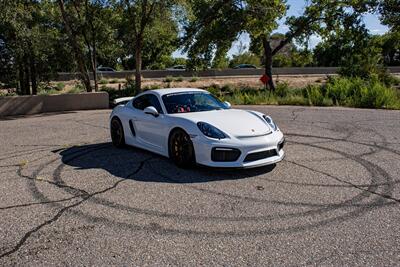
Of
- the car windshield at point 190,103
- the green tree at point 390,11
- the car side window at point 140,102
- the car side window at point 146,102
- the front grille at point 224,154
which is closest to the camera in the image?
the front grille at point 224,154

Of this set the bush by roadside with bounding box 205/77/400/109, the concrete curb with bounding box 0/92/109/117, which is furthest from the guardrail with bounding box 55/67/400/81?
the concrete curb with bounding box 0/92/109/117

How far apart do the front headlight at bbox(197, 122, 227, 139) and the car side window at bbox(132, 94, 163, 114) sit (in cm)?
120

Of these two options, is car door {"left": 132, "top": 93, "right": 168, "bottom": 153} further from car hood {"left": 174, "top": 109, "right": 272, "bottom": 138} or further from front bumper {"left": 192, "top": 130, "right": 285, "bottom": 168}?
front bumper {"left": 192, "top": 130, "right": 285, "bottom": 168}

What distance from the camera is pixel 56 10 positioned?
24.0 metres

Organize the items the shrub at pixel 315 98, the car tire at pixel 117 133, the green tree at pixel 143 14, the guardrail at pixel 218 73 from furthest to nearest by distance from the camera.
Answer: the guardrail at pixel 218 73 < the green tree at pixel 143 14 < the shrub at pixel 315 98 < the car tire at pixel 117 133

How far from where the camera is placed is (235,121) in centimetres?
679

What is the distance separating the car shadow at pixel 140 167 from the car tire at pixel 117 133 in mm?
142

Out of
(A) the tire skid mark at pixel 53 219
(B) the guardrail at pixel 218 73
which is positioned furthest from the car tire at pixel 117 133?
(B) the guardrail at pixel 218 73

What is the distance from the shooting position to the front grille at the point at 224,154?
244 inches

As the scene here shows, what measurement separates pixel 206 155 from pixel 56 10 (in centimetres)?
2063

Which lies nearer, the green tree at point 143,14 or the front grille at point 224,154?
the front grille at point 224,154

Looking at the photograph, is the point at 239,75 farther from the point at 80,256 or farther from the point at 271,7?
the point at 80,256

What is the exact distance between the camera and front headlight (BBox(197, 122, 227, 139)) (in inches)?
250

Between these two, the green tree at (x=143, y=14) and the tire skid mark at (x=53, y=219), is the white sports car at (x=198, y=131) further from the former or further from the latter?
the green tree at (x=143, y=14)
